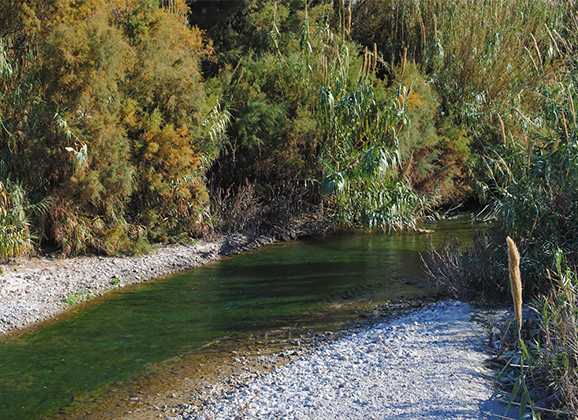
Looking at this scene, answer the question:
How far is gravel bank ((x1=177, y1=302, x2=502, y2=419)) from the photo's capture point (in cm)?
795

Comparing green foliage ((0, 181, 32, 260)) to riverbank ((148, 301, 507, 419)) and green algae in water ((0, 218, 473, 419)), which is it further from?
riverbank ((148, 301, 507, 419))

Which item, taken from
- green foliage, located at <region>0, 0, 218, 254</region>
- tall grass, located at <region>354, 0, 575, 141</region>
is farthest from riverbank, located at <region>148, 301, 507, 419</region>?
tall grass, located at <region>354, 0, 575, 141</region>

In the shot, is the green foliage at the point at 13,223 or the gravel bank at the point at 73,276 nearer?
the gravel bank at the point at 73,276

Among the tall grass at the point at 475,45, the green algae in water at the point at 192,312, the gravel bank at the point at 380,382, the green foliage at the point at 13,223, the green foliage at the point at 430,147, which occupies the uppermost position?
the tall grass at the point at 475,45

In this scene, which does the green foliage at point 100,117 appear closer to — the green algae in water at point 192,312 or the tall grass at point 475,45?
the green algae in water at point 192,312

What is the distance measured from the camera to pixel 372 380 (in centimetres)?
880

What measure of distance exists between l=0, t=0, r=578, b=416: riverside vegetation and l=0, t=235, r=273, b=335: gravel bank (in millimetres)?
479

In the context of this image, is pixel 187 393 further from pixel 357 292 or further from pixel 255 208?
pixel 255 208

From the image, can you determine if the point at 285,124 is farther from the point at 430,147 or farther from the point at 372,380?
the point at 372,380

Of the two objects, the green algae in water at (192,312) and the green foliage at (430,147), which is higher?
the green foliage at (430,147)

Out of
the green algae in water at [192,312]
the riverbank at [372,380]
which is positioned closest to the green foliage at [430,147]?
the green algae in water at [192,312]

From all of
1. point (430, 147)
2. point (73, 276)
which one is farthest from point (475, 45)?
point (73, 276)

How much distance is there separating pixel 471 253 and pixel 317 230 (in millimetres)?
7306

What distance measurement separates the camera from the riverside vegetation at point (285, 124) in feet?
39.3
